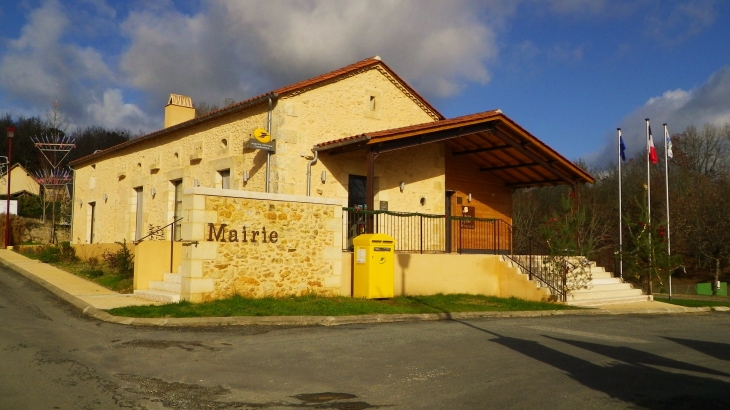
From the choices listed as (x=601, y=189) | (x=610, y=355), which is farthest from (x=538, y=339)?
(x=601, y=189)

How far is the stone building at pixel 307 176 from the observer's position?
12.2 m

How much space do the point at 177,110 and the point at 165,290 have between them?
11.0m

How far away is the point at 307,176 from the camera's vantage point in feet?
51.9

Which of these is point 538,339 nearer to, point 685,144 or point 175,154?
point 175,154

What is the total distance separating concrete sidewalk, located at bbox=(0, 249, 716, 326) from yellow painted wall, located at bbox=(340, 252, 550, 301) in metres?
2.12

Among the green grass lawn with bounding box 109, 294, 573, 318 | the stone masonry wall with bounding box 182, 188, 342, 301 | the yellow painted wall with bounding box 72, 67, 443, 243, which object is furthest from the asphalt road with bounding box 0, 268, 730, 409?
the yellow painted wall with bounding box 72, 67, 443, 243

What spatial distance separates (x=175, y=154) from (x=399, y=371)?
1459 centimetres

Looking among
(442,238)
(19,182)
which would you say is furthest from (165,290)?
(19,182)

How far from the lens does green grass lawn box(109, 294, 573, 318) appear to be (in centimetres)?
1086

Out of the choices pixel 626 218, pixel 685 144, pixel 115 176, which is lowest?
pixel 626 218

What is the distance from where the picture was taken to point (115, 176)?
23.6 m

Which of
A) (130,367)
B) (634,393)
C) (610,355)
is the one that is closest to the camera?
(634,393)

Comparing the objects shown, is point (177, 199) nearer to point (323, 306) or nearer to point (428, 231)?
point (428, 231)

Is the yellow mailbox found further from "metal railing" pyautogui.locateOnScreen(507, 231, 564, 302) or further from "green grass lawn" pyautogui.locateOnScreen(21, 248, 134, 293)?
"green grass lawn" pyautogui.locateOnScreen(21, 248, 134, 293)
